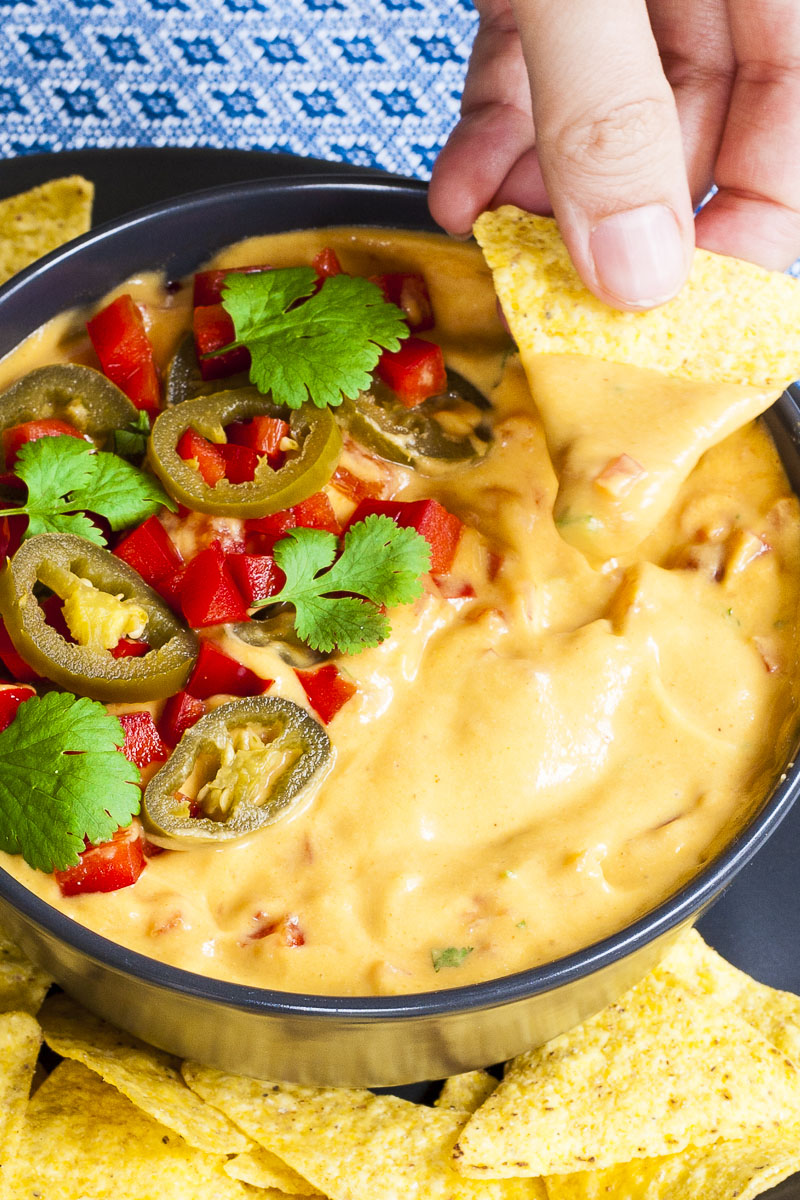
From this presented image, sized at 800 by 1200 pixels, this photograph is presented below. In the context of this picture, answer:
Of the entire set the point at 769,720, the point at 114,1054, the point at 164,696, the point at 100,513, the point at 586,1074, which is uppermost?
the point at 100,513

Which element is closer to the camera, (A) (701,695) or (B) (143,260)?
(A) (701,695)

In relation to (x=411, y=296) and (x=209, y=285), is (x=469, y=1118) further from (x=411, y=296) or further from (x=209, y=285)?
(x=209, y=285)

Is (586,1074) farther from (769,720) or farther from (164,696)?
(164,696)

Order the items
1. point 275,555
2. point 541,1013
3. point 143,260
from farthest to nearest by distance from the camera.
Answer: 1. point 143,260
2. point 275,555
3. point 541,1013

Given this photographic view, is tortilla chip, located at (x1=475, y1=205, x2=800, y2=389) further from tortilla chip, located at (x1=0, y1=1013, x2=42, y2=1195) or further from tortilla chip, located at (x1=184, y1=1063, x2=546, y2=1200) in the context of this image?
tortilla chip, located at (x1=0, y1=1013, x2=42, y2=1195)

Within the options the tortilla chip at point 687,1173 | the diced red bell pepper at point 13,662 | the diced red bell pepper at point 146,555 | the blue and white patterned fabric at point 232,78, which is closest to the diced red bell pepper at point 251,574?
the diced red bell pepper at point 146,555

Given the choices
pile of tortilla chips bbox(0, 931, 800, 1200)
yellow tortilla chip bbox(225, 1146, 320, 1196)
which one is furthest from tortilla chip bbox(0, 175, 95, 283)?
yellow tortilla chip bbox(225, 1146, 320, 1196)

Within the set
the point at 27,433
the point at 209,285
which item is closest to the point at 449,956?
the point at 27,433

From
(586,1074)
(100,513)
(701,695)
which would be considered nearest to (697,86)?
(701,695)
